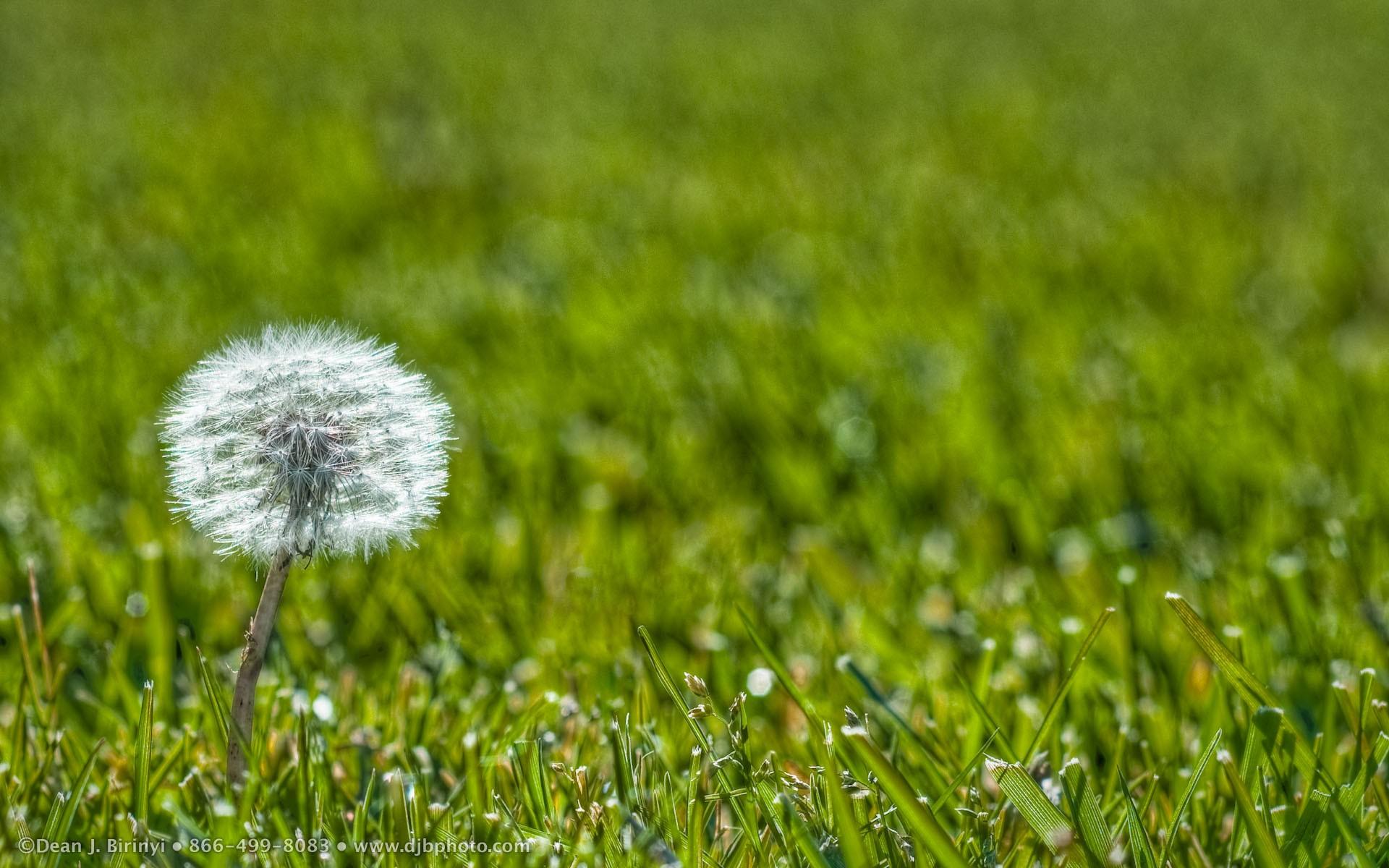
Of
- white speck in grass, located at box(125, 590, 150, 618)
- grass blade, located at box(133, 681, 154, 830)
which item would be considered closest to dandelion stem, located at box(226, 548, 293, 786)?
grass blade, located at box(133, 681, 154, 830)

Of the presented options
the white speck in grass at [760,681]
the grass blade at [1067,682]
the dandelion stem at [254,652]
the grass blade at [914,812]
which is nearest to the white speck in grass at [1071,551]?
the white speck in grass at [760,681]

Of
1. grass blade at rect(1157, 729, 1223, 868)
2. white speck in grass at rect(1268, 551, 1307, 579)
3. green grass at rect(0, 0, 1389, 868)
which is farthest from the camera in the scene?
white speck in grass at rect(1268, 551, 1307, 579)

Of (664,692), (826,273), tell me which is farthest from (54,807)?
(826,273)

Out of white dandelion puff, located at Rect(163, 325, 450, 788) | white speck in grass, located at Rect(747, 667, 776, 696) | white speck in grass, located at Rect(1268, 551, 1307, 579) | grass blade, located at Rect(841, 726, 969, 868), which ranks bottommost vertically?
white speck in grass, located at Rect(747, 667, 776, 696)

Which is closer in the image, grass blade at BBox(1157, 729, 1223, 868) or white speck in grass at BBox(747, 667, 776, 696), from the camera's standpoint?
grass blade at BBox(1157, 729, 1223, 868)

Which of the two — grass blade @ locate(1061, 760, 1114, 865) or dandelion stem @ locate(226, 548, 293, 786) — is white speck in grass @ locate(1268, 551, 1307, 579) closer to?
grass blade @ locate(1061, 760, 1114, 865)

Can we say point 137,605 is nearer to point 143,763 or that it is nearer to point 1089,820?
point 143,763
